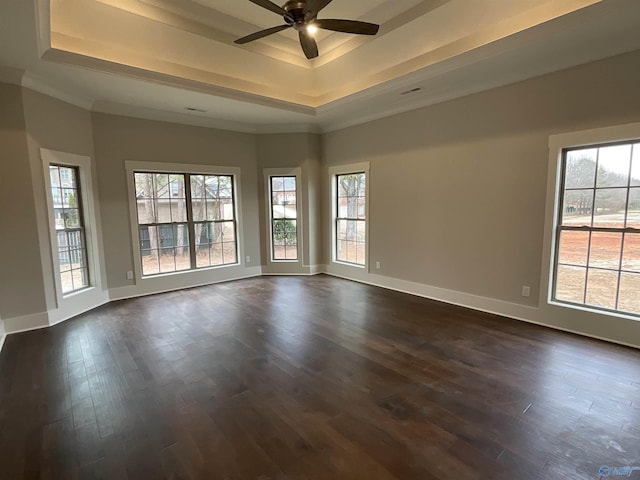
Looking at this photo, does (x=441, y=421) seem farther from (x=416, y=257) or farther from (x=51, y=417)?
(x=416, y=257)

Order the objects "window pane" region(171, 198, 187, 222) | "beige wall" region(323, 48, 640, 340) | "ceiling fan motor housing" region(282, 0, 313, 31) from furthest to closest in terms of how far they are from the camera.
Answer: "window pane" region(171, 198, 187, 222) → "beige wall" region(323, 48, 640, 340) → "ceiling fan motor housing" region(282, 0, 313, 31)

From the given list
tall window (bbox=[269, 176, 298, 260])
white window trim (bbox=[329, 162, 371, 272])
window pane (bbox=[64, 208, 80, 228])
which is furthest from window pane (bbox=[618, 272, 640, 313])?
window pane (bbox=[64, 208, 80, 228])

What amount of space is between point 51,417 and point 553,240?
4926 millimetres

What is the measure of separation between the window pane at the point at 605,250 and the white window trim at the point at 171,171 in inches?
208

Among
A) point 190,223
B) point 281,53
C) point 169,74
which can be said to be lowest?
point 190,223

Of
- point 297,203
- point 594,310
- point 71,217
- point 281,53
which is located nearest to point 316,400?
point 594,310

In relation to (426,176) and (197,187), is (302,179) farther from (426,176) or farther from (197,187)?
(426,176)

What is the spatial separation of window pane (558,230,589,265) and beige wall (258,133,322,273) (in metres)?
4.10

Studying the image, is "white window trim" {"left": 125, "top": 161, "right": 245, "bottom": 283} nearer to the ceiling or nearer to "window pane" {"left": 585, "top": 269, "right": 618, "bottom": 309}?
the ceiling

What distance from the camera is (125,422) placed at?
7.30 ft

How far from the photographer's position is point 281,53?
5.03 m

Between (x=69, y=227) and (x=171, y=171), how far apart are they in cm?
169

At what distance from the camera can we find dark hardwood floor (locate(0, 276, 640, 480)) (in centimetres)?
187

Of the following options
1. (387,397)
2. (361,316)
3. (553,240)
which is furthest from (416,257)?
(387,397)
